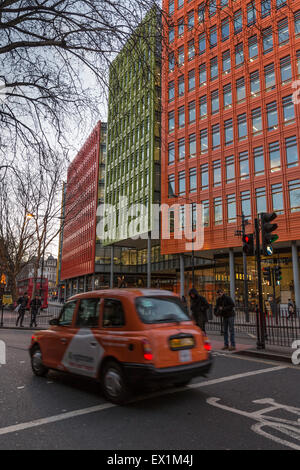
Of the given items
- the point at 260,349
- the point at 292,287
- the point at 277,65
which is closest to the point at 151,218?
the point at 292,287

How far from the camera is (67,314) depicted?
6.32 metres

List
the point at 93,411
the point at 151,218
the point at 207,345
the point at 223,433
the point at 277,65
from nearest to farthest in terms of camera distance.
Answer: the point at 223,433
the point at 93,411
the point at 207,345
the point at 277,65
the point at 151,218

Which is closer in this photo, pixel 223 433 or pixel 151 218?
pixel 223 433

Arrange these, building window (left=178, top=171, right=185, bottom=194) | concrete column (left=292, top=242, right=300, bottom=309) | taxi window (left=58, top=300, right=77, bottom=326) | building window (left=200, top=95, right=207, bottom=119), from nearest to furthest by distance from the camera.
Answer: taxi window (left=58, top=300, right=77, bottom=326)
concrete column (left=292, top=242, right=300, bottom=309)
building window (left=200, top=95, right=207, bottom=119)
building window (left=178, top=171, right=185, bottom=194)

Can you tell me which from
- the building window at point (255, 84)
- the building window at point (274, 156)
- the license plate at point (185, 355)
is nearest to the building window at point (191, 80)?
the building window at point (255, 84)

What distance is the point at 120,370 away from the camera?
4770mm

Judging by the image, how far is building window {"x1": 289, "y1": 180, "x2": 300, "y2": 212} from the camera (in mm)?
27172

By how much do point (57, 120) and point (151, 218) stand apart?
3209 centimetres

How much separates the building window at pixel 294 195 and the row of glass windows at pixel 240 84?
9.43 meters

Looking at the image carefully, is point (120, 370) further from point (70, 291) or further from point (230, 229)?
point (70, 291)

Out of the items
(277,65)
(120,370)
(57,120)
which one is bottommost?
(120,370)

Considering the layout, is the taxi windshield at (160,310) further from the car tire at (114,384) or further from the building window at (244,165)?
the building window at (244,165)

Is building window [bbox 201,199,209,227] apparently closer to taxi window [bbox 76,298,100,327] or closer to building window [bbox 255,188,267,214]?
building window [bbox 255,188,267,214]

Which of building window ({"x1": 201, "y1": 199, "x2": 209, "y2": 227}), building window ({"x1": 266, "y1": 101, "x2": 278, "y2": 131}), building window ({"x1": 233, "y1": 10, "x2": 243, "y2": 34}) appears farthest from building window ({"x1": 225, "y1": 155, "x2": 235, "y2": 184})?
building window ({"x1": 233, "y1": 10, "x2": 243, "y2": 34})
